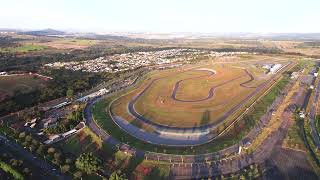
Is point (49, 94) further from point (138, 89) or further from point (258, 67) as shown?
point (258, 67)

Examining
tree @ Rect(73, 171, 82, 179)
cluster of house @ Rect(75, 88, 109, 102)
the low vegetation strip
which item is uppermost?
cluster of house @ Rect(75, 88, 109, 102)

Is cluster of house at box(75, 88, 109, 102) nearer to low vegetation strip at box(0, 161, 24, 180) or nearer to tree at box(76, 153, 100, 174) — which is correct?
low vegetation strip at box(0, 161, 24, 180)

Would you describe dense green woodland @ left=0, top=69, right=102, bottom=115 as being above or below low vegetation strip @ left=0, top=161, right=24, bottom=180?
above

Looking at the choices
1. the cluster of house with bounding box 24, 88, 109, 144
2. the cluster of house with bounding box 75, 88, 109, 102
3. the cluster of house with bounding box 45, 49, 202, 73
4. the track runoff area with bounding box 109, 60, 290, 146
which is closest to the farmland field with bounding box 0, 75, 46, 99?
the cluster of house with bounding box 24, 88, 109, 144

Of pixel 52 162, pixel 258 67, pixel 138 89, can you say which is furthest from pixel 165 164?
pixel 258 67

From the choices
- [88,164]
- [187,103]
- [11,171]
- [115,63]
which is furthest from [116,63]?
[88,164]

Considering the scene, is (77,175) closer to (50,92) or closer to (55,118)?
(55,118)

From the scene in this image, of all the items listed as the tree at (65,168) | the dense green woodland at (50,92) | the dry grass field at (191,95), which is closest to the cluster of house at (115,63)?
the dense green woodland at (50,92)
